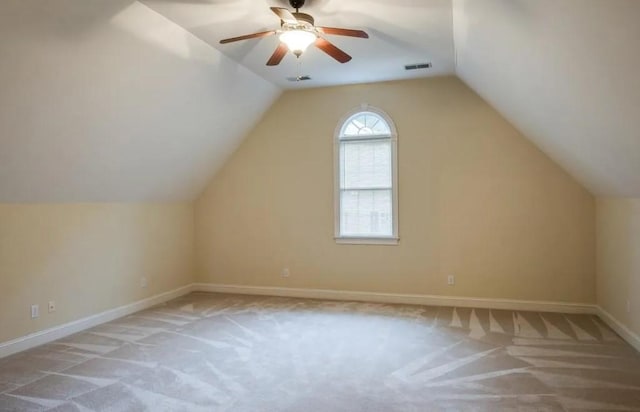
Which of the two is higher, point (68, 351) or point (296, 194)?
point (296, 194)

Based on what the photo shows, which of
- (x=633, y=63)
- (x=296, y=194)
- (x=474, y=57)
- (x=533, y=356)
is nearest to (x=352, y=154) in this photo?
(x=296, y=194)

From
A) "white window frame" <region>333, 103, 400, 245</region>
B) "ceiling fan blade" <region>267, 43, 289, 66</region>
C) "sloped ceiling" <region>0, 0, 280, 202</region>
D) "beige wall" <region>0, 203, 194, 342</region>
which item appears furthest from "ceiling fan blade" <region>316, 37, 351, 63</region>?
"beige wall" <region>0, 203, 194, 342</region>

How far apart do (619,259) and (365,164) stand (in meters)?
3.13

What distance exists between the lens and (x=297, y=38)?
3271 mm

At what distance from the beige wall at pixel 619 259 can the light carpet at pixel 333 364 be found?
295mm

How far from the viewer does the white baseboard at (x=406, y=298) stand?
529cm

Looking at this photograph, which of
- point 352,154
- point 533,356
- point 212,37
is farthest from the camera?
point 352,154

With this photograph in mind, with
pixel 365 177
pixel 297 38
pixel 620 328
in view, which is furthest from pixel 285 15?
pixel 620 328

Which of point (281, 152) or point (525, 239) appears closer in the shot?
point (525, 239)

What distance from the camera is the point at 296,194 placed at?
20.7ft

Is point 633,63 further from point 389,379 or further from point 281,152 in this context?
point 281,152

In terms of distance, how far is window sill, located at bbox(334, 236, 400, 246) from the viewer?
5.86 meters

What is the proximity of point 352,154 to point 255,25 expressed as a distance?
8.45ft

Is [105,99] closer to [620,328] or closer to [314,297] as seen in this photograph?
[314,297]
